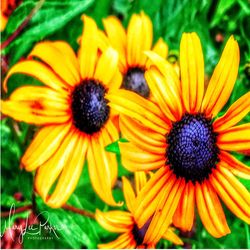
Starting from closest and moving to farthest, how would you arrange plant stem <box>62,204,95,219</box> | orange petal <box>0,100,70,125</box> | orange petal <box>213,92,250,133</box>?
orange petal <box>213,92,250,133</box> → orange petal <box>0,100,70,125</box> → plant stem <box>62,204,95,219</box>

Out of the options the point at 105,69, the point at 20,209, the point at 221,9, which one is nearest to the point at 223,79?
the point at 105,69

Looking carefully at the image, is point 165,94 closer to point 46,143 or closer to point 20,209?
point 46,143

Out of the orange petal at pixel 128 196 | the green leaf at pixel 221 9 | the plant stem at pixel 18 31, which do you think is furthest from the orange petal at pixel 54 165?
the green leaf at pixel 221 9

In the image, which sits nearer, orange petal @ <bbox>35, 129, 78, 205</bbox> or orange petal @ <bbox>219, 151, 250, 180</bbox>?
orange petal @ <bbox>219, 151, 250, 180</bbox>

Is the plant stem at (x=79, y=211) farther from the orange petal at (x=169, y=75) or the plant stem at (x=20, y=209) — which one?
the orange petal at (x=169, y=75)

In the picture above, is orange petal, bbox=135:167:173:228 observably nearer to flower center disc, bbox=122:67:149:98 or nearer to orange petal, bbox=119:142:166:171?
orange petal, bbox=119:142:166:171

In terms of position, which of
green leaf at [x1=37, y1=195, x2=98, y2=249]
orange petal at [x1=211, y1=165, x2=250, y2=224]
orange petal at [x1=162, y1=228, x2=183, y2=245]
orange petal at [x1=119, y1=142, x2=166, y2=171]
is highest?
orange petal at [x1=119, y1=142, x2=166, y2=171]

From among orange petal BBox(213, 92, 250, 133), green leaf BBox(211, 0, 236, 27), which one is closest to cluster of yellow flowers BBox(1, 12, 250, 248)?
orange petal BBox(213, 92, 250, 133)
